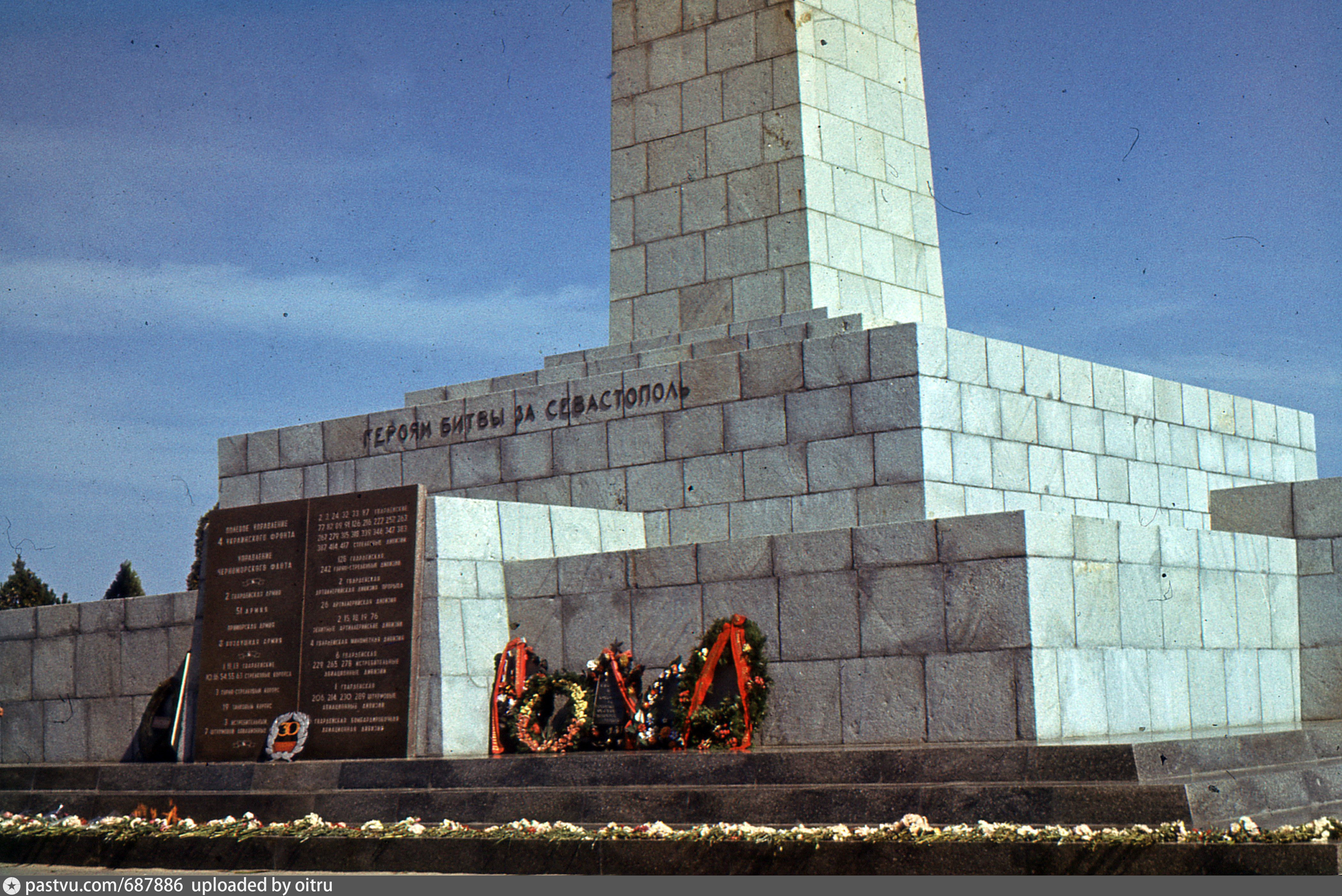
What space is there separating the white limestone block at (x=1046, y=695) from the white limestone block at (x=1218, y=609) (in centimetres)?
260

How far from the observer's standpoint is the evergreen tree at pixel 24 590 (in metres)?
44.3

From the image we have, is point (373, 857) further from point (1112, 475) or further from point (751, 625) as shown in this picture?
point (1112, 475)

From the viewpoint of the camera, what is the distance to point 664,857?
10789mm

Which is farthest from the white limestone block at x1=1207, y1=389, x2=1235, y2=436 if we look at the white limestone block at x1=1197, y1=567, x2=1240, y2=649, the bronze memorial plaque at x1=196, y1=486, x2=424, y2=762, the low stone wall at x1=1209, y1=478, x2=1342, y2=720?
the bronze memorial plaque at x1=196, y1=486, x2=424, y2=762

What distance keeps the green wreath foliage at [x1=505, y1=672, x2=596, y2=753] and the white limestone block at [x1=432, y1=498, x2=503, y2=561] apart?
1314 mm

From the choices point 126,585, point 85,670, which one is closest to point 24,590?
point 126,585

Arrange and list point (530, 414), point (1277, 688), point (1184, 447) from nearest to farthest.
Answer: point (1277, 688)
point (530, 414)
point (1184, 447)

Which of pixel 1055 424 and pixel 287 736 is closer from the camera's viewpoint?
pixel 287 736

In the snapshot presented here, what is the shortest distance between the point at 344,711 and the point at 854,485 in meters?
5.27

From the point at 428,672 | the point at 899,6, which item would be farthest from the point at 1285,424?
the point at 428,672

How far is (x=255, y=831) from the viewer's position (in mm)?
12586

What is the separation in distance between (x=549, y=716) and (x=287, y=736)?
8.18 feet

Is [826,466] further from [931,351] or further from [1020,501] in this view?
[1020,501]

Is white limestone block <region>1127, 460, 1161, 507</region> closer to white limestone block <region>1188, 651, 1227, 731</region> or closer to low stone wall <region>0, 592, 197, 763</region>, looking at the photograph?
white limestone block <region>1188, 651, 1227, 731</region>
